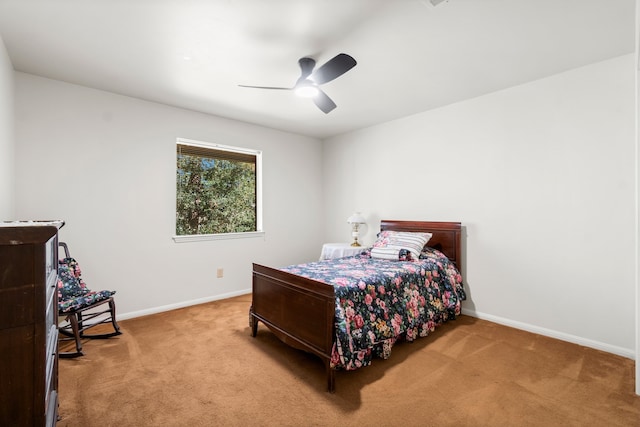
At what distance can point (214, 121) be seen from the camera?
3.97 m

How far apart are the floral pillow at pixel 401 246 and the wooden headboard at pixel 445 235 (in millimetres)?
148

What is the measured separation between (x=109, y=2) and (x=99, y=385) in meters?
2.47

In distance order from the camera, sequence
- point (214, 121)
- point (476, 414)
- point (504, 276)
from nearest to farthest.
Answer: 1. point (476, 414)
2. point (504, 276)
3. point (214, 121)

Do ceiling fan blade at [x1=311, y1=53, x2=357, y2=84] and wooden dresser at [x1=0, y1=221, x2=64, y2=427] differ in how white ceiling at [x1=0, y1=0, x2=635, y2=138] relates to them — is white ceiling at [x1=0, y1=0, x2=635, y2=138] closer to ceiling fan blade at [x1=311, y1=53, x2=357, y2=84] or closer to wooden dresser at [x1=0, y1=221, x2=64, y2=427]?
ceiling fan blade at [x1=311, y1=53, x2=357, y2=84]

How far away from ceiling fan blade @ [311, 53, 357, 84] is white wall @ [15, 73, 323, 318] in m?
2.17

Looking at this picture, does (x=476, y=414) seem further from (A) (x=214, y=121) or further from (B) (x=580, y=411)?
(A) (x=214, y=121)

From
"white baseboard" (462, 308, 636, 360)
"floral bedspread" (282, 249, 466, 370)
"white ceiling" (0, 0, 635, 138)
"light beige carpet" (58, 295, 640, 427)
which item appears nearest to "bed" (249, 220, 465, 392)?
"floral bedspread" (282, 249, 466, 370)

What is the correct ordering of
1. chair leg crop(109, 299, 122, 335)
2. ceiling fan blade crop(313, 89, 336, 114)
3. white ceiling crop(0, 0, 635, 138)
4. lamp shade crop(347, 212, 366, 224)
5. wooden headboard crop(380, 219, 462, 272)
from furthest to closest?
1. lamp shade crop(347, 212, 366, 224)
2. wooden headboard crop(380, 219, 462, 272)
3. chair leg crop(109, 299, 122, 335)
4. ceiling fan blade crop(313, 89, 336, 114)
5. white ceiling crop(0, 0, 635, 138)

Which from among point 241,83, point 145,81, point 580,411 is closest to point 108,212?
point 145,81

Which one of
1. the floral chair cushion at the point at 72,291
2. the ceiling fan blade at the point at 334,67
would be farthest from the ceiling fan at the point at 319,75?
the floral chair cushion at the point at 72,291

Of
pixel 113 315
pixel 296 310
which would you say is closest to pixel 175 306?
pixel 113 315

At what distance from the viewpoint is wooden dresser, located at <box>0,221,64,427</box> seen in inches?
36.1

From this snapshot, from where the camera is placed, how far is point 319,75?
228 cm

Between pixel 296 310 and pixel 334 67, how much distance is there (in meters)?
1.82
